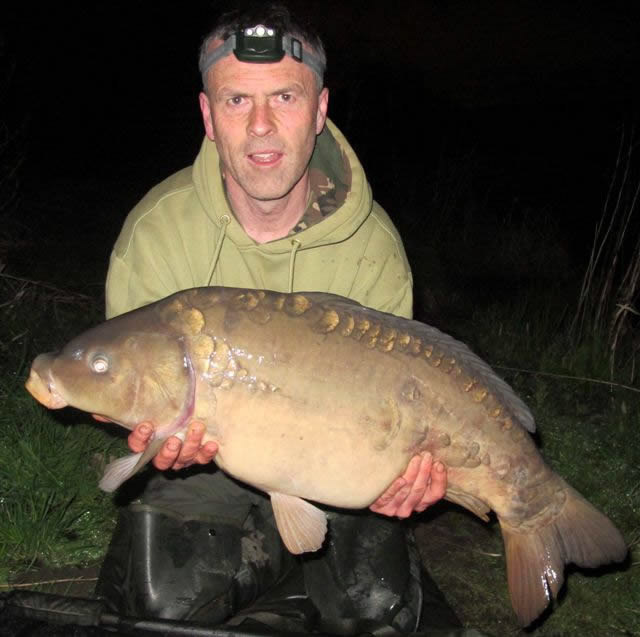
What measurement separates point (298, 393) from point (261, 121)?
0.79 meters

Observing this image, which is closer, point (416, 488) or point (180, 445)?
point (180, 445)

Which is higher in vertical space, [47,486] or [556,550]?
[556,550]

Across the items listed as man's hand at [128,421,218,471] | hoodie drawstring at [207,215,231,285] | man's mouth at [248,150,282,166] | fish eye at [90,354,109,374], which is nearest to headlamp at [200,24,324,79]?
man's mouth at [248,150,282,166]

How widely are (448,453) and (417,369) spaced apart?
0.23 m

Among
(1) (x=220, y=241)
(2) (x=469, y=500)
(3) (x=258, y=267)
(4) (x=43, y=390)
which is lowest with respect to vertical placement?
(2) (x=469, y=500)

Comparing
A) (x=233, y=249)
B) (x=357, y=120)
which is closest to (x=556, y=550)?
(x=233, y=249)

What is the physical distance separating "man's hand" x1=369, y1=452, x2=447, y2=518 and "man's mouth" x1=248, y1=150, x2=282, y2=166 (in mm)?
891

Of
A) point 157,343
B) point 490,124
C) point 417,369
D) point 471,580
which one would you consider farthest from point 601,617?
point 490,124

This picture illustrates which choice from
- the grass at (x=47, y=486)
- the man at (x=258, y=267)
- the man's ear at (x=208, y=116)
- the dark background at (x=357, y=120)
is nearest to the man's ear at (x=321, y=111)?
the man at (x=258, y=267)

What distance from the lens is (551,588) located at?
6.19 feet

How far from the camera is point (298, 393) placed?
5.44ft

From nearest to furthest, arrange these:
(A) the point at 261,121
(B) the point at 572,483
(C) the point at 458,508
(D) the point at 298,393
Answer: (D) the point at 298,393 < (A) the point at 261,121 < (C) the point at 458,508 < (B) the point at 572,483

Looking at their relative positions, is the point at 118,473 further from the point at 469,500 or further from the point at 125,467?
the point at 469,500

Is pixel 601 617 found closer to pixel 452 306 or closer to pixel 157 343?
pixel 157 343
